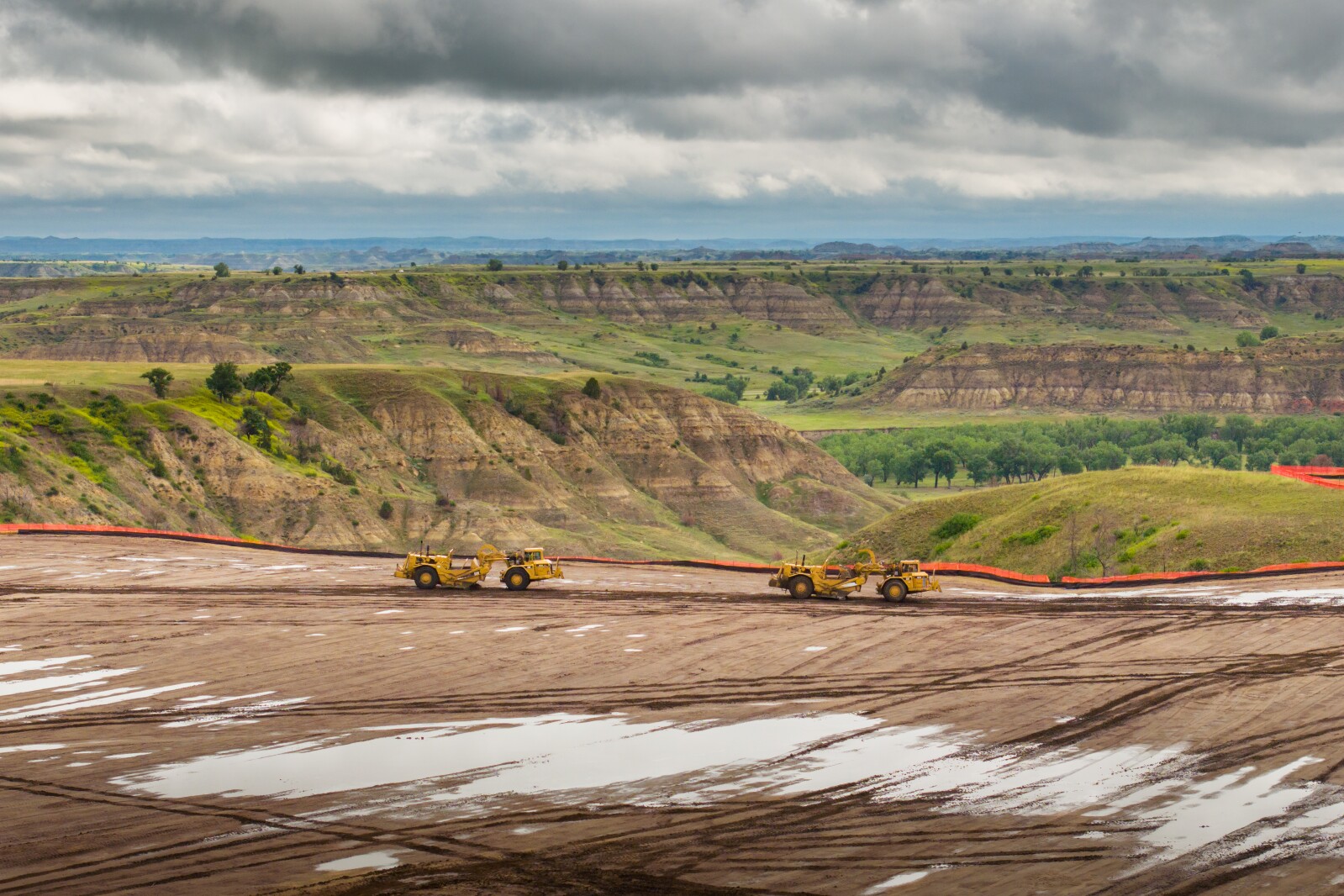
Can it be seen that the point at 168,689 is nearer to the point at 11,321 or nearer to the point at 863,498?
the point at 863,498

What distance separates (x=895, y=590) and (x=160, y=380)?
6746 centimetres

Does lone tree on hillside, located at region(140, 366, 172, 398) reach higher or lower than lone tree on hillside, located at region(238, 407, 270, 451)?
higher

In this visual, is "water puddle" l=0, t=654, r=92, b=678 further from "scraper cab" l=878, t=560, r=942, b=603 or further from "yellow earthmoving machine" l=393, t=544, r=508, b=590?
"scraper cab" l=878, t=560, r=942, b=603

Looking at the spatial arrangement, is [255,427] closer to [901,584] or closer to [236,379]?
[236,379]

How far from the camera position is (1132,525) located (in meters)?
58.6

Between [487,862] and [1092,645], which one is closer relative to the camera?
[487,862]

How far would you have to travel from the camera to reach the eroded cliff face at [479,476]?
270ft

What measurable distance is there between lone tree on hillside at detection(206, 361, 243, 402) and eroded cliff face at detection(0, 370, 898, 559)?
1.88m

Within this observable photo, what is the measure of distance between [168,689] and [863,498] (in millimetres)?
97533

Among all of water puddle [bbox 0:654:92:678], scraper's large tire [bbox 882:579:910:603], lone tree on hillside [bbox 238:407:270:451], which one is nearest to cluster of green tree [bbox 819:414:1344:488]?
lone tree on hillside [bbox 238:407:270:451]

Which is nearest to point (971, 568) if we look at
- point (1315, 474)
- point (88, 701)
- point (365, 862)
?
point (1315, 474)

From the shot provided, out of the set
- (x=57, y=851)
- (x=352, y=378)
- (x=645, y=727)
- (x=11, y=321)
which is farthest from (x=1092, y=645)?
(x=11, y=321)

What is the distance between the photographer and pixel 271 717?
29469 mm

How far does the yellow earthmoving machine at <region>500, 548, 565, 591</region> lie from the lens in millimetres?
47156
